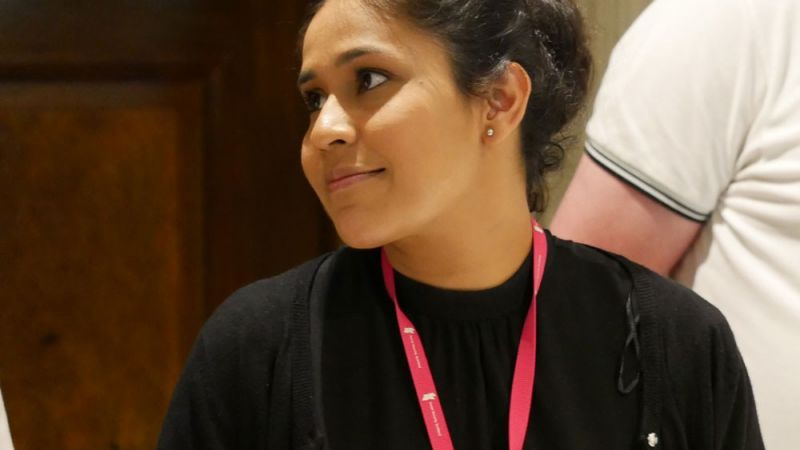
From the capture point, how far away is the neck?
1.07 metres

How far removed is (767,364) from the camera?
121cm

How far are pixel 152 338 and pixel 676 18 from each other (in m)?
1.00

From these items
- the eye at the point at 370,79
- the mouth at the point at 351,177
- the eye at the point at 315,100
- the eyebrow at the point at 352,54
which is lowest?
the mouth at the point at 351,177

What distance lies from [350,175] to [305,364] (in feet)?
0.62

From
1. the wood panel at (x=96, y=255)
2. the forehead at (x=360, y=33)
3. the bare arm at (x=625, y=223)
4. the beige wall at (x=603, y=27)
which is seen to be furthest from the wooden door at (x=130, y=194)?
the forehead at (x=360, y=33)

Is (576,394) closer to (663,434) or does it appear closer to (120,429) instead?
(663,434)

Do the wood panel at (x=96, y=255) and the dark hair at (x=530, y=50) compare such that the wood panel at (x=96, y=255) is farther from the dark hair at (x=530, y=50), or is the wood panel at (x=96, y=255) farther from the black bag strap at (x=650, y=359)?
the black bag strap at (x=650, y=359)

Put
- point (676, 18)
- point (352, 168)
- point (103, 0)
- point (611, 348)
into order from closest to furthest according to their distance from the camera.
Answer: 1. point (352, 168)
2. point (611, 348)
3. point (676, 18)
4. point (103, 0)

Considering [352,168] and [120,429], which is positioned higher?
[352,168]

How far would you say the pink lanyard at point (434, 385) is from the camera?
1.03 m

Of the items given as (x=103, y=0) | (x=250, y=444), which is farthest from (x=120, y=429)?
(x=250, y=444)

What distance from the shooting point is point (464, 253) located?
1085mm

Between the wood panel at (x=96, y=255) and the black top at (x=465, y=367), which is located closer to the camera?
the black top at (x=465, y=367)

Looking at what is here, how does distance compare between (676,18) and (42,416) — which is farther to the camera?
(42,416)
